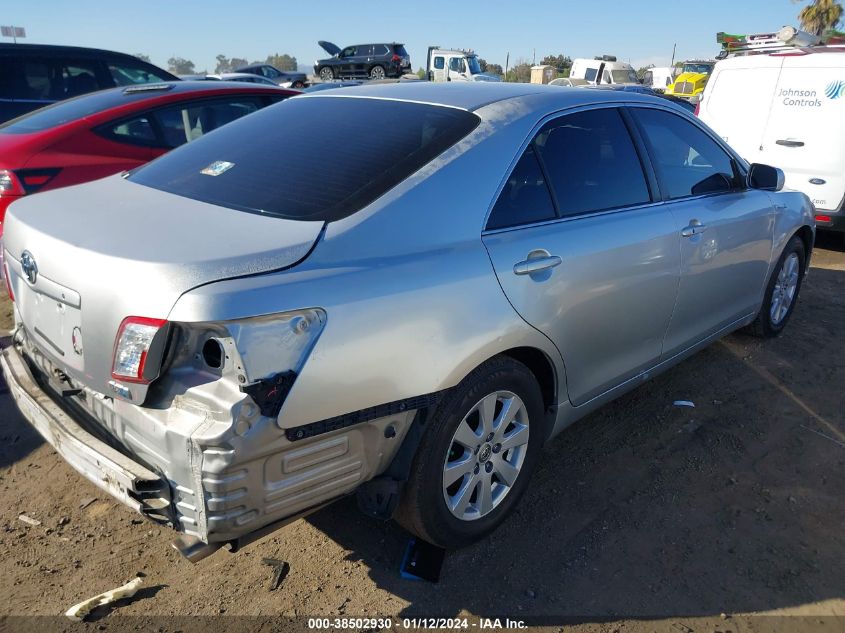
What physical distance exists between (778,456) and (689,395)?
72cm

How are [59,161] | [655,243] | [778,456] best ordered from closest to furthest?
1. [655,243]
2. [778,456]
3. [59,161]

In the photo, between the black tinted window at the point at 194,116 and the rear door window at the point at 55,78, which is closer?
the black tinted window at the point at 194,116

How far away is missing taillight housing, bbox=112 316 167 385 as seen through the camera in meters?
1.84

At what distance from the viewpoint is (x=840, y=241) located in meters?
8.77

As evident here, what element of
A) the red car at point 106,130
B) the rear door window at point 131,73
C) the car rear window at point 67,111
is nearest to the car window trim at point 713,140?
the red car at point 106,130

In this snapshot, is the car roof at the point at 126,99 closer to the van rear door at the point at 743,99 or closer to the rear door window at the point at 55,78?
the rear door window at the point at 55,78

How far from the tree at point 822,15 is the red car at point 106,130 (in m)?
39.6

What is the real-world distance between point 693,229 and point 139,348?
2749 millimetres

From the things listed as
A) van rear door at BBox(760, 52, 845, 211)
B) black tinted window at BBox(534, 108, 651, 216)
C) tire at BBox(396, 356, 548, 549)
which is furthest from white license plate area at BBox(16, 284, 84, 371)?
van rear door at BBox(760, 52, 845, 211)

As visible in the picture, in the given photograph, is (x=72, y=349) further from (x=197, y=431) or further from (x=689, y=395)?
(x=689, y=395)

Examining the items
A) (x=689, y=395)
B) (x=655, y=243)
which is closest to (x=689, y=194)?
(x=655, y=243)

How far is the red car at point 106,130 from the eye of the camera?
4.36m

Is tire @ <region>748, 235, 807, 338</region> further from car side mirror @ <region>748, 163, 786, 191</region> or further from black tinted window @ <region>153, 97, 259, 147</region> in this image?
black tinted window @ <region>153, 97, 259, 147</region>

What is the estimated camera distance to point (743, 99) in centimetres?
815
